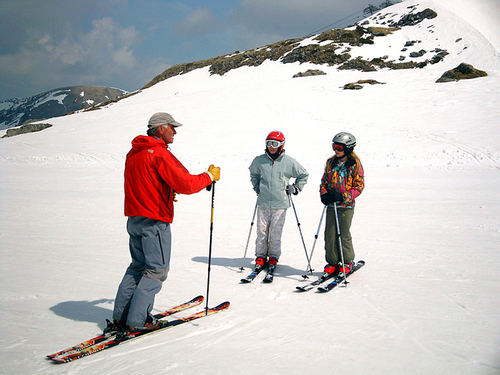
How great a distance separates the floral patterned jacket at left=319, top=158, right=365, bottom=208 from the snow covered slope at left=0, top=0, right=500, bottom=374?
130 cm

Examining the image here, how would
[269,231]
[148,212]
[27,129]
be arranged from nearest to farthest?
1. [148,212]
2. [269,231]
3. [27,129]

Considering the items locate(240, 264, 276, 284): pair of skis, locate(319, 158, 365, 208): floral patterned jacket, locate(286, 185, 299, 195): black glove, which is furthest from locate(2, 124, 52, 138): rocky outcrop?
locate(319, 158, 365, 208): floral patterned jacket

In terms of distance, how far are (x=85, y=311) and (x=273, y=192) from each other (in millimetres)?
3190

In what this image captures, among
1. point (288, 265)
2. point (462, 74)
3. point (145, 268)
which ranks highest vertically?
point (462, 74)

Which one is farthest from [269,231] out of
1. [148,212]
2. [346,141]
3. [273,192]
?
[148,212]

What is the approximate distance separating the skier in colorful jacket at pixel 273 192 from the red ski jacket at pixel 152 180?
7.57 feet

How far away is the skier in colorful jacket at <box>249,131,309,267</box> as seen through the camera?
5.62m

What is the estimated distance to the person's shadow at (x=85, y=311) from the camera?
159 inches

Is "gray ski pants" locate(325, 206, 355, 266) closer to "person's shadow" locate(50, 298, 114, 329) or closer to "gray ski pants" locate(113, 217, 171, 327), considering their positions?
"gray ski pants" locate(113, 217, 171, 327)

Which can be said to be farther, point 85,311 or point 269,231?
point 269,231

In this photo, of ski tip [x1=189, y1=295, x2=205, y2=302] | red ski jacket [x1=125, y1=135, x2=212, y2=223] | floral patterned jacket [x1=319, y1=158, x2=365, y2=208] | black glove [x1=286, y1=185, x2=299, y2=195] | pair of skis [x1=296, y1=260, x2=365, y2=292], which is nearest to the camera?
red ski jacket [x1=125, y1=135, x2=212, y2=223]

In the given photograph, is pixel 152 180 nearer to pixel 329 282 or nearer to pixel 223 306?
pixel 223 306

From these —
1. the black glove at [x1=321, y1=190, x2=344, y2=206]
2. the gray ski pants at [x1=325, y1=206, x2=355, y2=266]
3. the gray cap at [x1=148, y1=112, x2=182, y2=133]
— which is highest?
the gray cap at [x1=148, y1=112, x2=182, y2=133]

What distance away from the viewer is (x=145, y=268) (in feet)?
11.6
